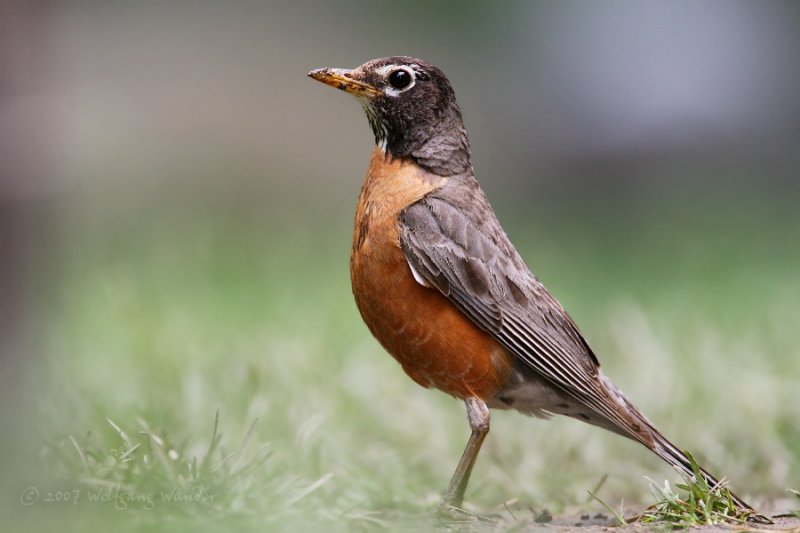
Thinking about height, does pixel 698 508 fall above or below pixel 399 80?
below

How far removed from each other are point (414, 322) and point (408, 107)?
1.14 meters

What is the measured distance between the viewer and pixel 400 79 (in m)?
5.26

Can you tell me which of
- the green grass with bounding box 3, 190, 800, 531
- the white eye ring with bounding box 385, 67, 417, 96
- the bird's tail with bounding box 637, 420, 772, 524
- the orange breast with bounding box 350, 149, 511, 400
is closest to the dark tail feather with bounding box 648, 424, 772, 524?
the bird's tail with bounding box 637, 420, 772, 524

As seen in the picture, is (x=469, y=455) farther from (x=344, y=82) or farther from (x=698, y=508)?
(x=344, y=82)

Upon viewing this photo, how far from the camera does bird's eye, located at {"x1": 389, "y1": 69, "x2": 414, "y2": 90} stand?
5.24m

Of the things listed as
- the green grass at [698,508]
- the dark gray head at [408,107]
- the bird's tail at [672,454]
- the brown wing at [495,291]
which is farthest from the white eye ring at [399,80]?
the green grass at [698,508]

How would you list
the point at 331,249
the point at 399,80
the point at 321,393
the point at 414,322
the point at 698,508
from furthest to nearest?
the point at 331,249 → the point at 321,393 → the point at 399,80 → the point at 414,322 → the point at 698,508

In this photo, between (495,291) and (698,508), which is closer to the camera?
(698,508)

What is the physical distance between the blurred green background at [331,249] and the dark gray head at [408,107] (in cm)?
152

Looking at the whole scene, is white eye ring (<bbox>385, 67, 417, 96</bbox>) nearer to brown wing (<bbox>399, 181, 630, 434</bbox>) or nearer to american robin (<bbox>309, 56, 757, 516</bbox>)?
american robin (<bbox>309, 56, 757, 516</bbox>)

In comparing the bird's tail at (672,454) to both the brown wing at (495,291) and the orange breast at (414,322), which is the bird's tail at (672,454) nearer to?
the brown wing at (495,291)

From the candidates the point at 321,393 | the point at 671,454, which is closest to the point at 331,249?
the point at 321,393

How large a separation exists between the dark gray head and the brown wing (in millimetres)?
230

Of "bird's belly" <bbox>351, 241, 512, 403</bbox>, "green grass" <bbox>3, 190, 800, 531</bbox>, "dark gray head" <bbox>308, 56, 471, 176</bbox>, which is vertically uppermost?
"dark gray head" <bbox>308, 56, 471, 176</bbox>
